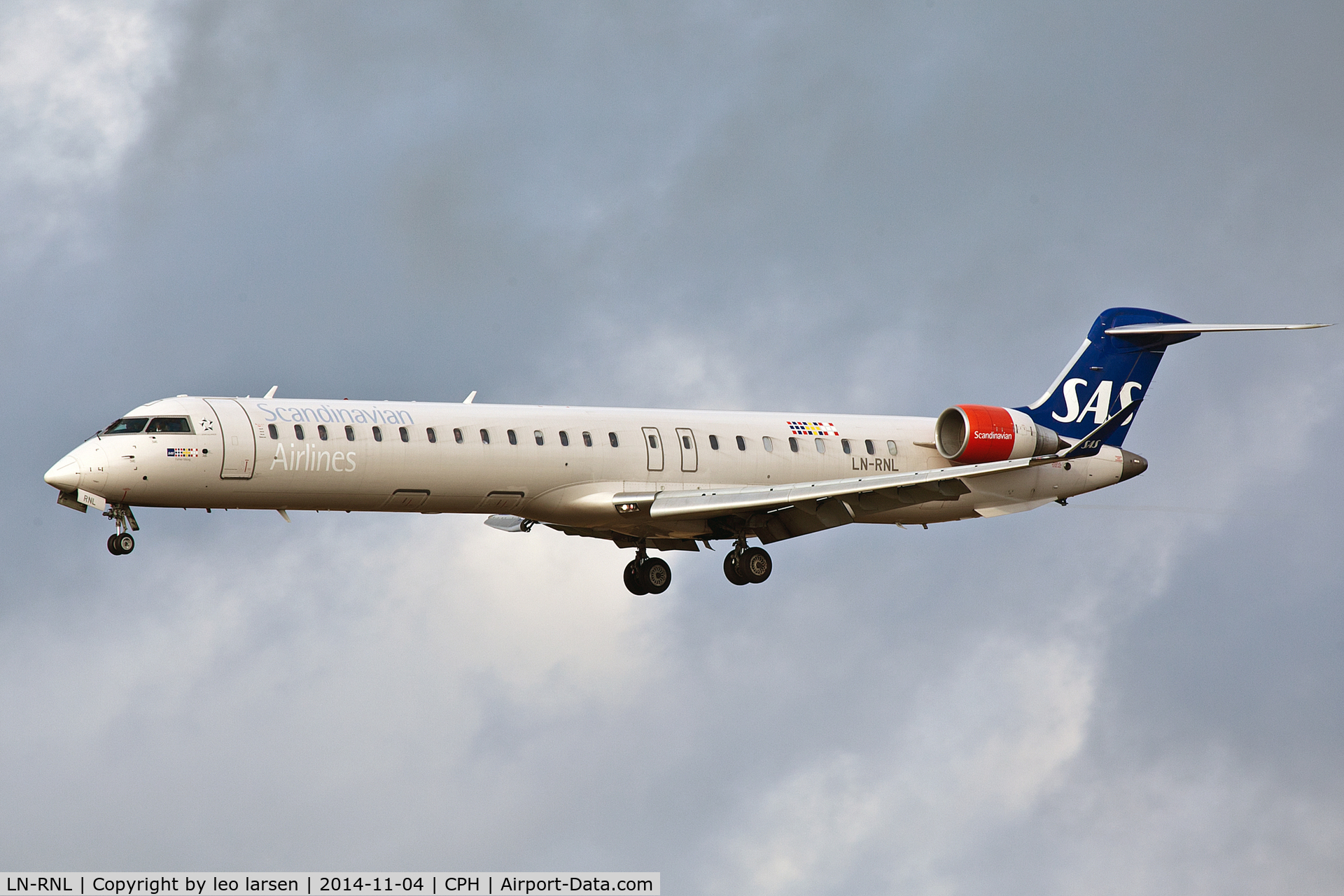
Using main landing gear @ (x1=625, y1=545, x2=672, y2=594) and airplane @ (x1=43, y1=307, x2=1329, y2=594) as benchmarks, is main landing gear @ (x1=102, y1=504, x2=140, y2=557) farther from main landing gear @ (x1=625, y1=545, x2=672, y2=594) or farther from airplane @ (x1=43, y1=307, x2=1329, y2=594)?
main landing gear @ (x1=625, y1=545, x2=672, y2=594)

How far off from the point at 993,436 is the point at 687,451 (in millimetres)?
7404

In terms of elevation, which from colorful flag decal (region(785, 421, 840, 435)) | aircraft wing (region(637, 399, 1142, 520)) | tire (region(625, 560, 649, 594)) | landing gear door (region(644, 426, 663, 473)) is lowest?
aircraft wing (region(637, 399, 1142, 520))

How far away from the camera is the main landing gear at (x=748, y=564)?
42.9 metres

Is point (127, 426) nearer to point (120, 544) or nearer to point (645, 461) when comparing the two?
point (120, 544)

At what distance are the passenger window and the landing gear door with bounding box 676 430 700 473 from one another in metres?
11.6

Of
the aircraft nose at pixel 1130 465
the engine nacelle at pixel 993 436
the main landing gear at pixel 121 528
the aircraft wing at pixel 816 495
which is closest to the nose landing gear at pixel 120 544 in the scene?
the main landing gear at pixel 121 528

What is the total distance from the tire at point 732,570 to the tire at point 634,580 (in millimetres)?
2783

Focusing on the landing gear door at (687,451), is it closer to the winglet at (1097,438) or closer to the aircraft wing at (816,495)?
the aircraft wing at (816,495)

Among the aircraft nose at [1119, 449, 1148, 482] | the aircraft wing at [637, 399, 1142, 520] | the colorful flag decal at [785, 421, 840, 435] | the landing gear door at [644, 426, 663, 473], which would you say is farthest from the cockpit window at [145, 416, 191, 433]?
the aircraft nose at [1119, 449, 1148, 482]

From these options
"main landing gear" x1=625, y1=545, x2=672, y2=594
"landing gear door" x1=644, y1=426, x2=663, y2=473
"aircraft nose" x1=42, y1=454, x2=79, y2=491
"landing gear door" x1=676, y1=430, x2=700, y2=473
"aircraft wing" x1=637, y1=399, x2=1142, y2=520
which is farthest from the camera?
"main landing gear" x1=625, y1=545, x2=672, y2=594

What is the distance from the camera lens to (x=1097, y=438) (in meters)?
41.6

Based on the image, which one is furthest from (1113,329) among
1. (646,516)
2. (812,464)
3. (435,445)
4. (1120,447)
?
(435,445)

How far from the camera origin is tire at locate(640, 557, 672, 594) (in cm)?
4531

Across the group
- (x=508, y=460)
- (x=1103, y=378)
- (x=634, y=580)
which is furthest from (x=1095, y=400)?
(x=508, y=460)
